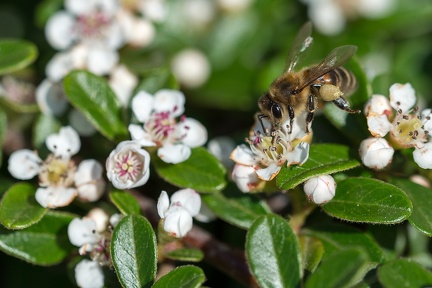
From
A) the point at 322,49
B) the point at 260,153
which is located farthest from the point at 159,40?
the point at 260,153

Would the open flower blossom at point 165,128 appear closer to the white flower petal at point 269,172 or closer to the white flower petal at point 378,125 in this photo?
the white flower petal at point 269,172

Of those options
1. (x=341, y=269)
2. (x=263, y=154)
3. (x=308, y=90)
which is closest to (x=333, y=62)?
(x=308, y=90)

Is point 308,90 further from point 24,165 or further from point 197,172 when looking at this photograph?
point 24,165

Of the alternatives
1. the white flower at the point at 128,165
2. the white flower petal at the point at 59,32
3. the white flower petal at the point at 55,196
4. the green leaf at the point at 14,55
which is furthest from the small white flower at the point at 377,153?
the white flower petal at the point at 59,32

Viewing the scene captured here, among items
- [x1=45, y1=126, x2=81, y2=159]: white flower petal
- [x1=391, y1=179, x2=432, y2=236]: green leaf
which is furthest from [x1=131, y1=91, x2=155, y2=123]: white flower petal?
[x1=391, y1=179, x2=432, y2=236]: green leaf

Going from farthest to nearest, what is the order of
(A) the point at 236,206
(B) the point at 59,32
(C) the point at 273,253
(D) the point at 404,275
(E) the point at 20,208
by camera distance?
(B) the point at 59,32 → (A) the point at 236,206 → (E) the point at 20,208 → (C) the point at 273,253 → (D) the point at 404,275
